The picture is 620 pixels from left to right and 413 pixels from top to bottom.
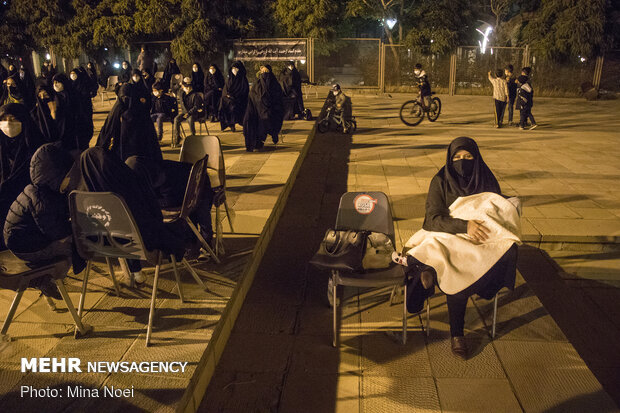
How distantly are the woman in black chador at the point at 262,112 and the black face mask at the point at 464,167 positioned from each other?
5977 mm

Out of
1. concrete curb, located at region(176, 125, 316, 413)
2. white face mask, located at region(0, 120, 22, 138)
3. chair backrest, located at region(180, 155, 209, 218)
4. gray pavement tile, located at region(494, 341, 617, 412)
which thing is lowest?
gray pavement tile, located at region(494, 341, 617, 412)

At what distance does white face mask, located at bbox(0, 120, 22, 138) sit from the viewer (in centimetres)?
406

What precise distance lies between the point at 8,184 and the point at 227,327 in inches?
75.5

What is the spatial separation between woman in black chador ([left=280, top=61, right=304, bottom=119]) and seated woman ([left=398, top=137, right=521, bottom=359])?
31.2 feet

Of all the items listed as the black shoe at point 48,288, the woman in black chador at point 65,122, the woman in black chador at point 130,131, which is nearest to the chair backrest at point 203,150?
the woman in black chador at point 130,131

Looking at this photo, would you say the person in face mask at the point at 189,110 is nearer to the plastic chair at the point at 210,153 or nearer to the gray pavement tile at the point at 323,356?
the plastic chair at the point at 210,153

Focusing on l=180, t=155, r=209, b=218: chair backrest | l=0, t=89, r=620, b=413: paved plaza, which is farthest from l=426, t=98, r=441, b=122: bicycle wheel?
l=180, t=155, r=209, b=218: chair backrest

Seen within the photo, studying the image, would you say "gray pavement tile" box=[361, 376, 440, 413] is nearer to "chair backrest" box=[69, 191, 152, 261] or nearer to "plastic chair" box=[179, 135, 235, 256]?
"chair backrest" box=[69, 191, 152, 261]

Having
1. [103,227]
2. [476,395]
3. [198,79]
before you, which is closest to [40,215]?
[103,227]

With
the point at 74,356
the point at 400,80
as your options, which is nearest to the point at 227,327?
the point at 74,356

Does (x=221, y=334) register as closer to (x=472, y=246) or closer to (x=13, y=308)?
(x=13, y=308)

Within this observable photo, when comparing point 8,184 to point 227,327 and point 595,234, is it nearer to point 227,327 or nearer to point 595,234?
point 227,327

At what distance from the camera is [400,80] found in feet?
72.7

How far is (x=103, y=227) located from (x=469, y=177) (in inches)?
101
